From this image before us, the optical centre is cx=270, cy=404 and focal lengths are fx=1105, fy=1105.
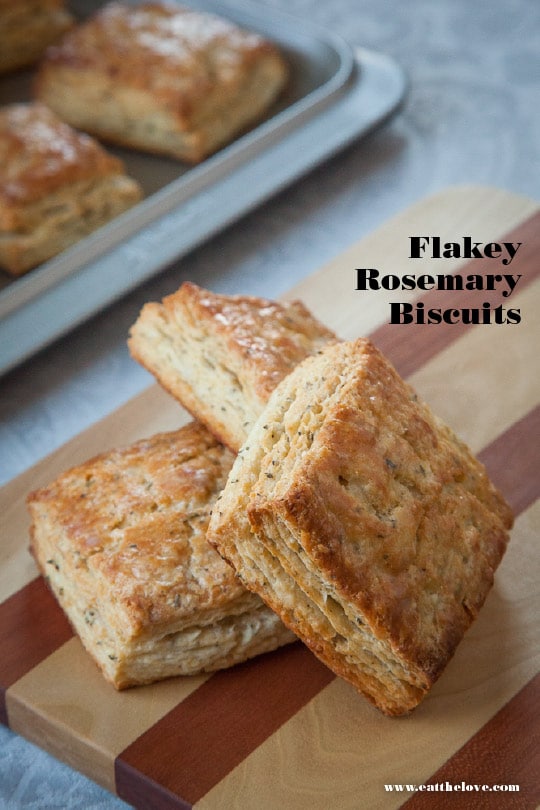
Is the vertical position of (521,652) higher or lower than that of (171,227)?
lower

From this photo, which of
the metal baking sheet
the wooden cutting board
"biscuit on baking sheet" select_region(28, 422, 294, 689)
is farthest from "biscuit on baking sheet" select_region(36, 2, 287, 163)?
"biscuit on baking sheet" select_region(28, 422, 294, 689)

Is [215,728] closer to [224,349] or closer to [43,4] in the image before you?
[224,349]

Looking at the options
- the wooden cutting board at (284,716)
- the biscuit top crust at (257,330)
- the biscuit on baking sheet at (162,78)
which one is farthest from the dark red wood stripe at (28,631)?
the biscuit on baking sheet at (162,78)

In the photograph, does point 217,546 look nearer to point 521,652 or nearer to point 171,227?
point 521,652

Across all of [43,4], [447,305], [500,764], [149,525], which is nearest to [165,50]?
[43,4]

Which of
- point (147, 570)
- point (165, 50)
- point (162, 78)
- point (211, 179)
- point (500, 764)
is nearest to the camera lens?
point (500, 764)

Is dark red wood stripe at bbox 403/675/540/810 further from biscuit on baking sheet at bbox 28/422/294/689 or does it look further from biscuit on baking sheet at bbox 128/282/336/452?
biscuit on baking sheet at bbox 128/282/336/452

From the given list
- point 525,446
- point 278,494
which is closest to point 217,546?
point 278,494
